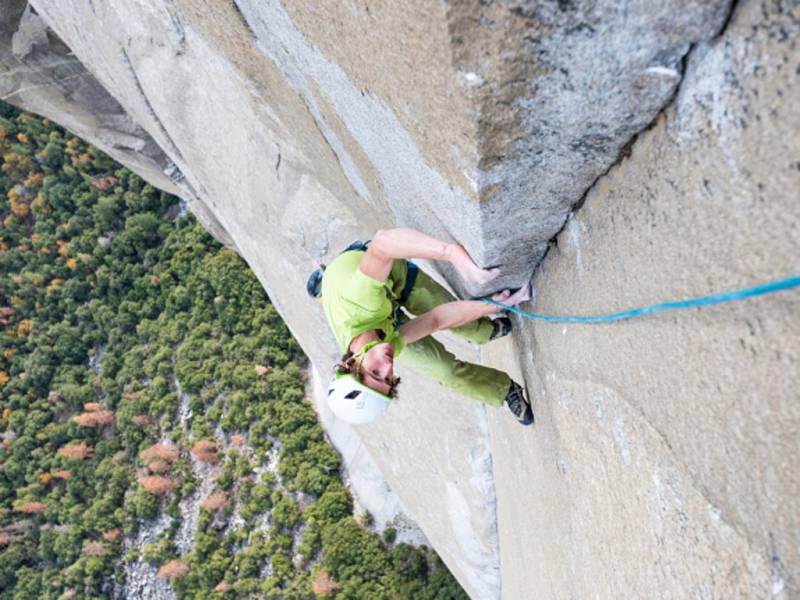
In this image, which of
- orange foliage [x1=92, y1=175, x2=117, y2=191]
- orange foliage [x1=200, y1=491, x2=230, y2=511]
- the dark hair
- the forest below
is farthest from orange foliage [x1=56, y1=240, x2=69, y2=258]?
the dark hair

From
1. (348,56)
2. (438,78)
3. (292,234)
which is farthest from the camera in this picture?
(292,234)

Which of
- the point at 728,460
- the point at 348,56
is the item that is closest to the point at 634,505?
the point at 728,460

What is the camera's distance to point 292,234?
4988 millimetres

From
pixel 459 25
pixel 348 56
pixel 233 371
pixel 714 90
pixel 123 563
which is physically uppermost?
pixel 233 371

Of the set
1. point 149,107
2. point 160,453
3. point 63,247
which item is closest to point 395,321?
point 149,107

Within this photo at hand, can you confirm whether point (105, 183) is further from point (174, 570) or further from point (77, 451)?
point (174, 570)

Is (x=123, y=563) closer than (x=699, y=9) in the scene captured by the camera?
No

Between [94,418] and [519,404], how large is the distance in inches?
503

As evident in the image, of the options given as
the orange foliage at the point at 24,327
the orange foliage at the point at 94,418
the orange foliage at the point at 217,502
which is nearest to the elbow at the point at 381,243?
the orange foliage at the point at 217,502

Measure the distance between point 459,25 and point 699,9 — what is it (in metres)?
0.34

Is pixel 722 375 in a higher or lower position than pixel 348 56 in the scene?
lower

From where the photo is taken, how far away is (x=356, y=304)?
2.01 meters

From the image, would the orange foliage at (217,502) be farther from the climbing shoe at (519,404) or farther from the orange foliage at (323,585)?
the climbing shoe at (519,404)

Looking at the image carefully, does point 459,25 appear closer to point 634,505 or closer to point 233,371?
point 634,505
